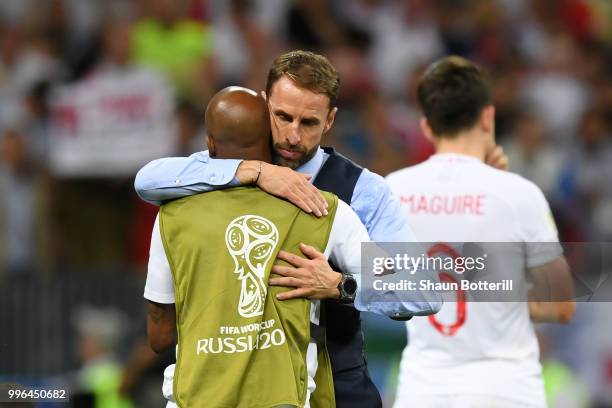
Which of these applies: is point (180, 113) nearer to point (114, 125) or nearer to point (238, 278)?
point (114, 125)

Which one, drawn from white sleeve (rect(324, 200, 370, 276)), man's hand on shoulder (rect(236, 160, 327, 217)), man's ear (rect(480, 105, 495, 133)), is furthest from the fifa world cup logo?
man's ear (rect(480, 105, 495, 133))

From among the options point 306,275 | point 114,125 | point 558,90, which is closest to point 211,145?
point 306,275

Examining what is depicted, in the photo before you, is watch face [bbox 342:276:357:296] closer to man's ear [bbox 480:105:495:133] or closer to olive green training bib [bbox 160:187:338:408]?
olive green training bib [bbox 160:187:338:408]

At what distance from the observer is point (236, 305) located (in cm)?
362

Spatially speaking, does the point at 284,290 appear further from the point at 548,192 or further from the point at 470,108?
the point at 548,192

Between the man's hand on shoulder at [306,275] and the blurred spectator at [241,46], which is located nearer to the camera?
the man's hand on shoulder at [306,275]

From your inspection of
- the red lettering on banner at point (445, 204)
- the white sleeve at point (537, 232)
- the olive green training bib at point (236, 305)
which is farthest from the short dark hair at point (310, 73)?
the white sleeve at point (537, 232)

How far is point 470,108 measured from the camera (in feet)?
17.4

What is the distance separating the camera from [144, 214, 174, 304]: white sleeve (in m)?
3.80

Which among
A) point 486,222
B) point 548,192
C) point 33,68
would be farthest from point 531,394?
point 33,68

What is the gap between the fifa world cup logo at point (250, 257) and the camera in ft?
11.9

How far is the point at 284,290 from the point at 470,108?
1.90m

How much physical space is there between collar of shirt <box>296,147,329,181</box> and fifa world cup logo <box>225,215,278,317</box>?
588 mm

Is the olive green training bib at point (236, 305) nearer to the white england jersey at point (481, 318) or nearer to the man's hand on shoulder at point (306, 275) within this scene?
the man's hand on shoulder at point (306, 275)
